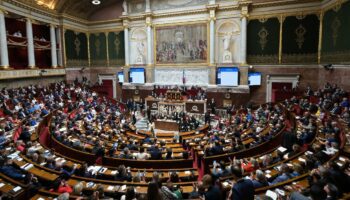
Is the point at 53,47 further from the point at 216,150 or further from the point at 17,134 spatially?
the point at 216,150

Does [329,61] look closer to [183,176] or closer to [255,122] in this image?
[255,122]

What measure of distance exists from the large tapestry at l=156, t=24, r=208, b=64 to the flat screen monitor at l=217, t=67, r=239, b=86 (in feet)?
7.24

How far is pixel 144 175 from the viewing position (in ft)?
22.2

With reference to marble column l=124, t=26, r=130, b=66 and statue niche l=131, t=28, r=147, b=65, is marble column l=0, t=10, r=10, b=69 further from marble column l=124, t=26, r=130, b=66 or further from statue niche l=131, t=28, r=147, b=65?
statue niche l=131, t=28, r=147, b=65

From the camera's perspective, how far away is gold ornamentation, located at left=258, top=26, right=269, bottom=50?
20.6 meters

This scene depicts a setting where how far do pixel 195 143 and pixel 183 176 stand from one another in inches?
Answer: 159

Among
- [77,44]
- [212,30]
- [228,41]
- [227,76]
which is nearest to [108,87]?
[77,44]

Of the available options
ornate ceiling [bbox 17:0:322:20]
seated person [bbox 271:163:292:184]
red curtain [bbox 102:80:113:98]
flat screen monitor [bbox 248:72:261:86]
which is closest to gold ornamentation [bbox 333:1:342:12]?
ornate ceiling [bbox 17:0:322:20]

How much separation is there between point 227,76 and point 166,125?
8658mm

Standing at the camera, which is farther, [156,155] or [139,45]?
[139,45]

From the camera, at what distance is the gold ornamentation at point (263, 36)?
2062cm

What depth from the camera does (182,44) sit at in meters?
23.4

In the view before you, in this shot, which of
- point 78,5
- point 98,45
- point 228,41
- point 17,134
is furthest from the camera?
point 98,45

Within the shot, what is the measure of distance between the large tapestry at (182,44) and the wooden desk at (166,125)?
901 cm
